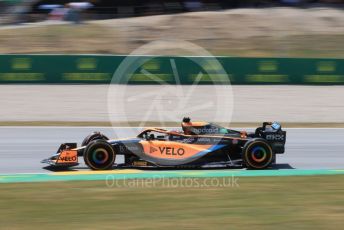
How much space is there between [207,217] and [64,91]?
16.3 m

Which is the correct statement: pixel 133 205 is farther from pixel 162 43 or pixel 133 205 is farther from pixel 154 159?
pixel 162 43

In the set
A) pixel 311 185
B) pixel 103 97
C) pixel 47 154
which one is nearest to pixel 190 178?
pixel 311 185

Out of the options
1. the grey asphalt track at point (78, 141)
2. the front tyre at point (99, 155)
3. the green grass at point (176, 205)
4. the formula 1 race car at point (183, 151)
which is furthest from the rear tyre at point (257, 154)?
the front tyre at point (99, 155)

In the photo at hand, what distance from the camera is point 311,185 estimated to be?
30.5ft

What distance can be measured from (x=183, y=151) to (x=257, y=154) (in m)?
1.25

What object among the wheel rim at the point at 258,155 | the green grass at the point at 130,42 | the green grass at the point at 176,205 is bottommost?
the green grass at the point at 176,205

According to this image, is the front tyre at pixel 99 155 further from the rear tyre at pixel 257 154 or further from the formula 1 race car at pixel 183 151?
the rear tyre at pixel 257 154

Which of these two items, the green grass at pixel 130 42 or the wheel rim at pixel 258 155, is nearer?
the wheel rim at pixel 258 155

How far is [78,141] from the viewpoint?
1466 centimetres

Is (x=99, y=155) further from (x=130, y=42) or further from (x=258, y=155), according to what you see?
(x=130, y=42)

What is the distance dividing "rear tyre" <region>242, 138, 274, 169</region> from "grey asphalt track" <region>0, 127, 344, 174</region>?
0.64 meters

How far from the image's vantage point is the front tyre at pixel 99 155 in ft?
34.9

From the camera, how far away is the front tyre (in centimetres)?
1062

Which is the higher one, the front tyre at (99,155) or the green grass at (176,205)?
the front tyre at (99,155)
